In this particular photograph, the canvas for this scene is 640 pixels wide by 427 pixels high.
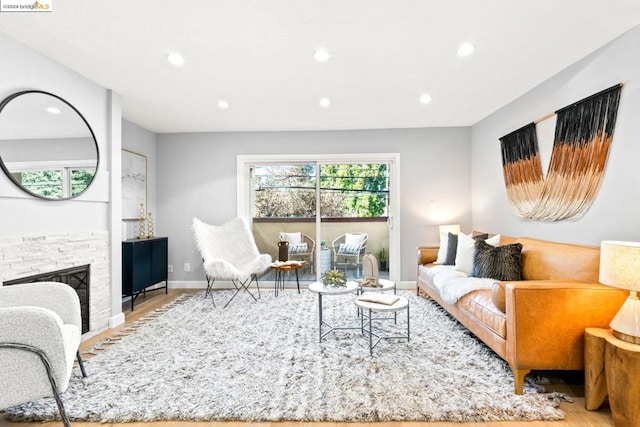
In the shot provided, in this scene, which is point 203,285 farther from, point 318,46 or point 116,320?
point 318,46

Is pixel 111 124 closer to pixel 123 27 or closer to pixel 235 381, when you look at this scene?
pixel 123 27

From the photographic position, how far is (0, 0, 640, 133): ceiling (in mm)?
1856

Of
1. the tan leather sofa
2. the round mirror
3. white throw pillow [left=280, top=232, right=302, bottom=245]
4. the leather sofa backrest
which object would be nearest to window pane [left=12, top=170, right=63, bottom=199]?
the round mirror

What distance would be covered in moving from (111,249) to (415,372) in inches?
117

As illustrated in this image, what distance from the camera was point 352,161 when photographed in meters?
4.56

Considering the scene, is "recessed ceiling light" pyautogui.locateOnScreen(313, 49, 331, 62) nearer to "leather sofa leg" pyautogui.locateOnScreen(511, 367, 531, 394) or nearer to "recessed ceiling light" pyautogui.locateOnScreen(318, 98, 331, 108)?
"recessed ceiling light" pyautogui.locateOnScreen(318, 98, 331, 108)

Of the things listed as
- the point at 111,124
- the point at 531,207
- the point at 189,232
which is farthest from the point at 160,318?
the point at 531,207

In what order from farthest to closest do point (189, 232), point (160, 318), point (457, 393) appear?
point (189, 232), point (160, 318), point (457, 393)

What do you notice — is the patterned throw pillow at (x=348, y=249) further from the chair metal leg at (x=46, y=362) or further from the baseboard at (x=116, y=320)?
the chair metal leg at (x=46, y=362)

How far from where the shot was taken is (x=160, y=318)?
3203 millimetres

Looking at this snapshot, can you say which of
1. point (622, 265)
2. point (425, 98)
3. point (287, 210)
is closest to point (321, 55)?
point (425, 98)

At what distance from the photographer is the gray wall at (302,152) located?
4.41 meters

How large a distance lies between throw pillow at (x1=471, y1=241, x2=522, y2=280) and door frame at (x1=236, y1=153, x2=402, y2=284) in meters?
1.55

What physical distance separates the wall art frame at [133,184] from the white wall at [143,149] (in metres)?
0.08
